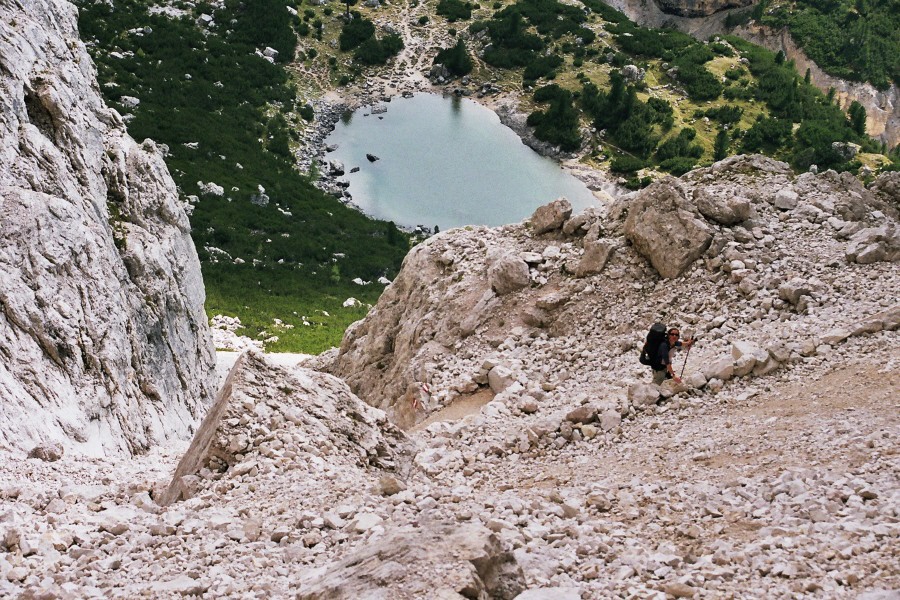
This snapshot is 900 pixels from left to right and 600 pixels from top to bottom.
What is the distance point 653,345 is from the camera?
1502 cm

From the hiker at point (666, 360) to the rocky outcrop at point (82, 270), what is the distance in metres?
11.4

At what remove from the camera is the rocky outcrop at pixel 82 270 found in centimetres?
1734

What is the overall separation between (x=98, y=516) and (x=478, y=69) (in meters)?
106

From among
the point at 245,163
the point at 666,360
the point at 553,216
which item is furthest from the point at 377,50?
the point at 666,360

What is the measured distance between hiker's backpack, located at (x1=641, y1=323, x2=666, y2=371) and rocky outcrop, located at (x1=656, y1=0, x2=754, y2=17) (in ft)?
509

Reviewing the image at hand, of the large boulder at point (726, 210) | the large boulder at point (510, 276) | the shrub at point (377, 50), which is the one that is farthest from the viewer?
the shrub at point (377, 50)

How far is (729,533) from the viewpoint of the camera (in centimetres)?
973

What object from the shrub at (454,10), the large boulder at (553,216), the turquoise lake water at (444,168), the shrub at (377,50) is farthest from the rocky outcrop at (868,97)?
the large boulder at (553,216)

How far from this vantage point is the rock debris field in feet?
29.6

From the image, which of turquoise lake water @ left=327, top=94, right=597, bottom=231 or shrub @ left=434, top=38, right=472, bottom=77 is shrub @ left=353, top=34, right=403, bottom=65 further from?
turquoise lake water @ left=327, top=94, right=597, bottom=231

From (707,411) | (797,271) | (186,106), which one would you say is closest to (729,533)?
(707,411)

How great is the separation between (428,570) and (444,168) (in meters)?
85.5

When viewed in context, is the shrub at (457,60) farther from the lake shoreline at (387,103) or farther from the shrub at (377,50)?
the shrub at (377,50)

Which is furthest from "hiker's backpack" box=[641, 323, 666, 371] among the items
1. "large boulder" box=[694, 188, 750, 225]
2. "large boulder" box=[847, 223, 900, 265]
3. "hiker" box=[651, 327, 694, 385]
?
"large boulder" box=[694, 188, 750, 225]
